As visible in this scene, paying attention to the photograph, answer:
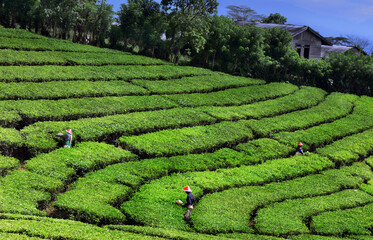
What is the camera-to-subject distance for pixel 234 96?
40250 millimetres

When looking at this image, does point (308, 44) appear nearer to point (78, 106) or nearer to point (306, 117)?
point (306, 117)

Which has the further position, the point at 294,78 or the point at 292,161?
the point at 294,78

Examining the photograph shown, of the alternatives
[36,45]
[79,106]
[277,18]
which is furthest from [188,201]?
[277,18]

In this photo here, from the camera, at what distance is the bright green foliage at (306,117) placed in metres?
32.9

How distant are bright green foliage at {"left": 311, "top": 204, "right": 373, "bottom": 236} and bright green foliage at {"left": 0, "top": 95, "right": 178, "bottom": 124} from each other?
16.7 meters

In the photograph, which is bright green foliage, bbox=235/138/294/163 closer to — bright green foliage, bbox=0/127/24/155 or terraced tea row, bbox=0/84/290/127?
terraced tea row, bbox=0/84/290/127

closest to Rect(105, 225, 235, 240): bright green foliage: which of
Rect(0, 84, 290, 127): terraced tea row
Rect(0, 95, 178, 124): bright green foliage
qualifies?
Rect(0, 84, 290, 127): terraced tea row

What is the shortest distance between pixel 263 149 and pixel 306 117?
34.7 feet

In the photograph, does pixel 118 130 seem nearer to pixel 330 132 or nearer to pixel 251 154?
pixel 251 154

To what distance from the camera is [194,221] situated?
60.2ft

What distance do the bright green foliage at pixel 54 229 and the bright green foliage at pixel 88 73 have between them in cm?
1959

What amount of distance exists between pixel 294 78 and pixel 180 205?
4054cm

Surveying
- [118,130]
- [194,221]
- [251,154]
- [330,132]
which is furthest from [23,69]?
[330,132]

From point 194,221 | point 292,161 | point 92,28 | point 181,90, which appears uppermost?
point 92,28
